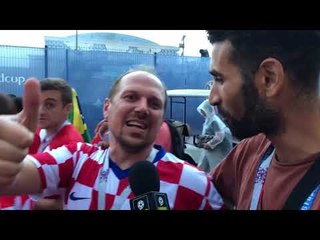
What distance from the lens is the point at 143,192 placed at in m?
1.06

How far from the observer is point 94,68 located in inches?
242

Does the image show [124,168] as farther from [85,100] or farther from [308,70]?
[85,100]

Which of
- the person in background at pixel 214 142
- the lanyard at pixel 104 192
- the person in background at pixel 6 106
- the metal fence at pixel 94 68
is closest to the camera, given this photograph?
the lanyard at pixel 104 192

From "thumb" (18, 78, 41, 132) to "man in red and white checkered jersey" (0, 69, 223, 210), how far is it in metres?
0.32

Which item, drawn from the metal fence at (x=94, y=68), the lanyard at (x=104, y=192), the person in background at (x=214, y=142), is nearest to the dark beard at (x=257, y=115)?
the lanyard at (x=104, y=192)

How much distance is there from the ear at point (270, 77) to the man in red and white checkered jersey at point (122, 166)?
0.33 metres

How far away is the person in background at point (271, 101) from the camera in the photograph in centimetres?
100

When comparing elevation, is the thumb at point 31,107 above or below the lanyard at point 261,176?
above

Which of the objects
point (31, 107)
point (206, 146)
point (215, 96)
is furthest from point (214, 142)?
point (31, 107)

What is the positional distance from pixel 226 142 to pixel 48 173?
1928mm

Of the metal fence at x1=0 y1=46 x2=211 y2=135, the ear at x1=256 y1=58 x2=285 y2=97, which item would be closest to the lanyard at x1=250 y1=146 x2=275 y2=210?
the ear at x1=256 y1=58 x2=285 y2=97

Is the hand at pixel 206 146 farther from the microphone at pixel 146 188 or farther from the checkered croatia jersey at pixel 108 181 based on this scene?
the microphone at pixel 146 188
